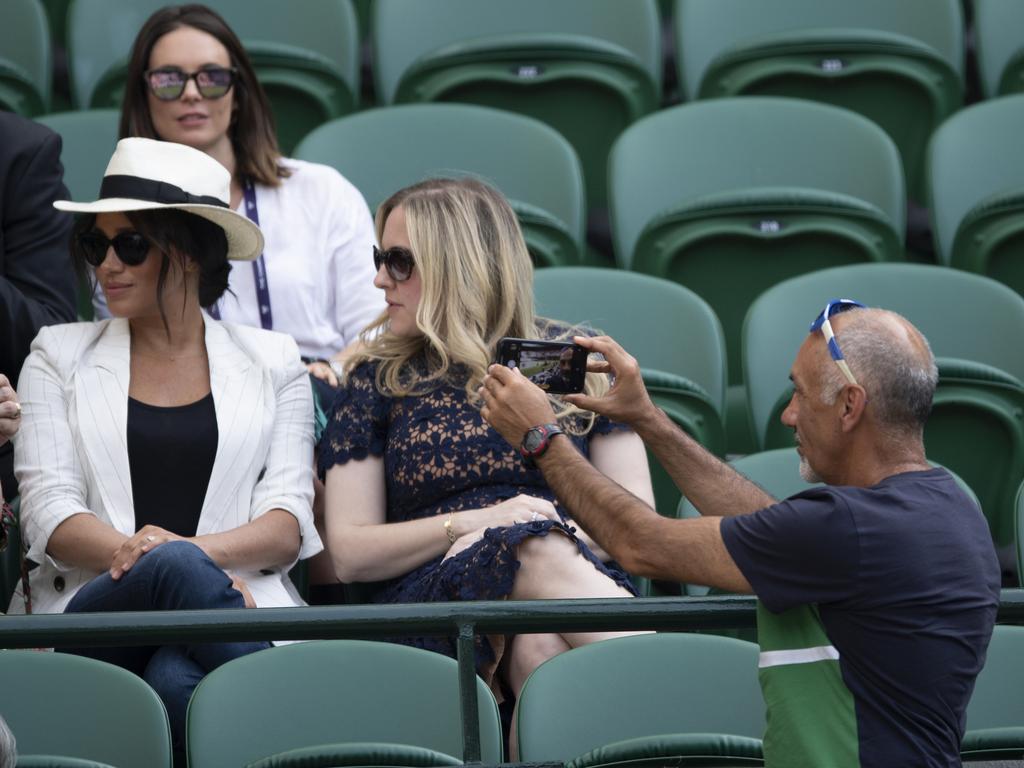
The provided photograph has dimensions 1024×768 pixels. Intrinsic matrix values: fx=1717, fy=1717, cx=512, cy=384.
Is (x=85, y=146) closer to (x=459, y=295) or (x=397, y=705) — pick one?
(x=459, y=295)

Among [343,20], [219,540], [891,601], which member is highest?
[343,20]

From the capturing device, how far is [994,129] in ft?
15.7

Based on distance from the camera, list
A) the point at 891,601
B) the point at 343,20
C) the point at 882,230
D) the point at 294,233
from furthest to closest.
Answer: the point at 343,20, the point at 882,230, the point at 294,233, the point at 891,601

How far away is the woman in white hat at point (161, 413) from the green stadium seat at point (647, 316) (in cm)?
77

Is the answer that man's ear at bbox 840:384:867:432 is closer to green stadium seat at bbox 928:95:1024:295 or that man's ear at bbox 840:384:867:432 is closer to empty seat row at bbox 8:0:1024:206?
green stadium seat at bbox 928:95:1024:295

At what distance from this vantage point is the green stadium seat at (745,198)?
430 cm

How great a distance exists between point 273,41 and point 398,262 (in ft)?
6.64

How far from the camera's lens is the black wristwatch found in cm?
275

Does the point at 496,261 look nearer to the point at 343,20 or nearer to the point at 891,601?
the point at 891,601

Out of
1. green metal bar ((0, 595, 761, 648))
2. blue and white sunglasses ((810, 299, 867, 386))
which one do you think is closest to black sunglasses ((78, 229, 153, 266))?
green metal bar ((0, 595, 761, 648))

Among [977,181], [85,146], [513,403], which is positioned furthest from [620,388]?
[85,146]

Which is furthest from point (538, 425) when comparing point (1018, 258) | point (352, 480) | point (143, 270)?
point (1018, 258)

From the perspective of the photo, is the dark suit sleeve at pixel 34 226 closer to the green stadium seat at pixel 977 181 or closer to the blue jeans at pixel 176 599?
Answer: the blue jeans at pixel 176 599

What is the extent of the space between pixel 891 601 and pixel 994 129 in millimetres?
2835
